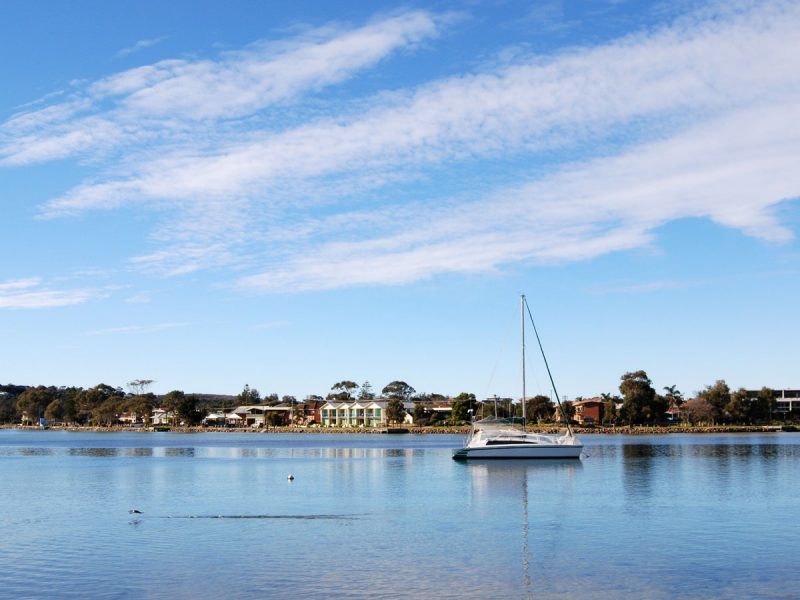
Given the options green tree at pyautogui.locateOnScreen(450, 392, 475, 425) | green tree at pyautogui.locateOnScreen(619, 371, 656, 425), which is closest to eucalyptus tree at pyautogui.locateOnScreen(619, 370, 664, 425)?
green tree at pyautogui.locateOnScreen(619, 371, 656, 425)

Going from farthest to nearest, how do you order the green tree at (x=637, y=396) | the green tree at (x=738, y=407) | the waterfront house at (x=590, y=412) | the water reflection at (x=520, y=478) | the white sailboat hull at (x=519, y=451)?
the waterfront house at (x=590, y=412)
the green tree at (x=738, y=407)
the green tree at (x=637, y=396)
the white sailboat hull at (x=519, y=451)
the water reflection at (x=520, y=478)

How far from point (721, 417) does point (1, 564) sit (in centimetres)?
17759

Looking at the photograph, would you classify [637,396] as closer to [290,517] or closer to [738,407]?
Result: [738,407]

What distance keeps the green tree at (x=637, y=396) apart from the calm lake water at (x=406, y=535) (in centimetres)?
9609

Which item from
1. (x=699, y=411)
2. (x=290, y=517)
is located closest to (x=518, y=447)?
(x=290, y=517)

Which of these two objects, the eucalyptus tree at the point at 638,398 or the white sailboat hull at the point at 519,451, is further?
the eucalyptus tree at the point at 638,398

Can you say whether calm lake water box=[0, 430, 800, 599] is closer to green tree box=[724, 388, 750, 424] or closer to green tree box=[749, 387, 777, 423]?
green tree box=[724, 388, 750, 424]

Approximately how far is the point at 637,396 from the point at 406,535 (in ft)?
442

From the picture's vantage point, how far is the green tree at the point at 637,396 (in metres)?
160

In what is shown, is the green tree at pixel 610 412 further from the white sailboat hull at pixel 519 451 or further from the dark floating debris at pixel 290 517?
the dark floating debris at pixel 290 517

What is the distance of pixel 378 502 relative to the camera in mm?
46188

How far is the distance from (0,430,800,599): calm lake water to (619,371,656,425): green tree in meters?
96.1

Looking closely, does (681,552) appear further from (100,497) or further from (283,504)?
(100,497)

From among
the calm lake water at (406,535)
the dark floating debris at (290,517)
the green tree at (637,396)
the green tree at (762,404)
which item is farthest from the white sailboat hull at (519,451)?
the green tree at (762,404)
